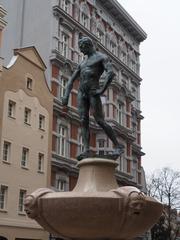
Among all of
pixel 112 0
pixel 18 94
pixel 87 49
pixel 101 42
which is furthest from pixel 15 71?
pixel 87 49

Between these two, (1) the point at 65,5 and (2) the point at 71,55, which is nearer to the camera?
(2) the point at 71,55

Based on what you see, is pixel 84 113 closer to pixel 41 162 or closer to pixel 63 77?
pixel 41 162

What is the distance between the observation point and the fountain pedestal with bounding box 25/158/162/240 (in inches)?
316

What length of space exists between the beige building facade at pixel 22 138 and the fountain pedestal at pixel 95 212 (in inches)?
789

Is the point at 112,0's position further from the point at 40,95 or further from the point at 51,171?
the point at 51,171

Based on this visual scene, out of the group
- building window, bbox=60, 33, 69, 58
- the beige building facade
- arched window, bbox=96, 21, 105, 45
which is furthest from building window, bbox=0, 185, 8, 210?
arched window, bbox=96, 21, 105, 45

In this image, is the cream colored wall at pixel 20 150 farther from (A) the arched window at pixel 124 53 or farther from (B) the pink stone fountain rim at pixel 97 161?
(B) the pink stone fountain rim at pixel 97 161

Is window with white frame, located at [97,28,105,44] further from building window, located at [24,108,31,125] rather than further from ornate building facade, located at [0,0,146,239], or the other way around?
building window, located at [24,108,31,125]

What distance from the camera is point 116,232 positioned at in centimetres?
832

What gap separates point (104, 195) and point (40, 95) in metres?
25.4

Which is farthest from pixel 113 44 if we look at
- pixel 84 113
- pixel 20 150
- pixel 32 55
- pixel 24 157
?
pixel 84 113

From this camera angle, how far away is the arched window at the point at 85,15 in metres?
38.7

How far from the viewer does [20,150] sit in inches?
1182

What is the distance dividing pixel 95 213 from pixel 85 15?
3267 cm
